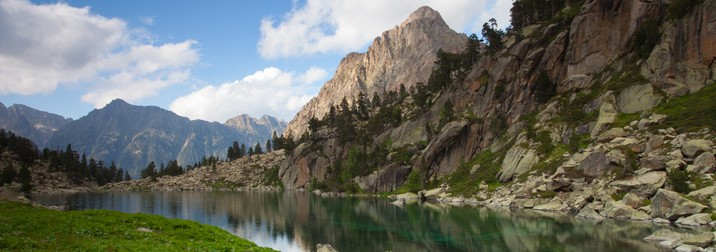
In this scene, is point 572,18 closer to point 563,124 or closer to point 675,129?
point 563,124

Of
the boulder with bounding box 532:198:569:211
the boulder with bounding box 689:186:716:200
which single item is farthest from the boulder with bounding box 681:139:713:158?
the boulder with bounding box 532:198:569:211

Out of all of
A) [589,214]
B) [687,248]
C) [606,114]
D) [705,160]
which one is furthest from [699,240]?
[606,114]

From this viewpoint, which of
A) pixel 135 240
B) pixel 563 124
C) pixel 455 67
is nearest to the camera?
pixel 135 240

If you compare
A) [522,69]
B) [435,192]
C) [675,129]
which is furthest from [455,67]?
[675,129]

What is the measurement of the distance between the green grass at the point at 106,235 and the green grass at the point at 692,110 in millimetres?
80450

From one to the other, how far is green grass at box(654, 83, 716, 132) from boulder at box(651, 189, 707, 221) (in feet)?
74.1

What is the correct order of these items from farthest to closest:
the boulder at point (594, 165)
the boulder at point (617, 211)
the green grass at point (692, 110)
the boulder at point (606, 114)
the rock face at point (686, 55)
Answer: the boulder at point (606, 114)
the rock face at point (686, 55)
the boulder at point (594, 165)
the green grass at point (692, 110)
the boulder at point (617, 211)

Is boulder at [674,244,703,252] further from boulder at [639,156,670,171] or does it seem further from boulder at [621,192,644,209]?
boulder at [639,156,670,171]

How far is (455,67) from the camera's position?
7466 inches

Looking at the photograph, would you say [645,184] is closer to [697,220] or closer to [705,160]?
[705,160]

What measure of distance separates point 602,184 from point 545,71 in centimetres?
6895

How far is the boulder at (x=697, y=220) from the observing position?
56.1 meters

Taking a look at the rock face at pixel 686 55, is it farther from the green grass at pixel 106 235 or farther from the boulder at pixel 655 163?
the green grass at pixel 106 235

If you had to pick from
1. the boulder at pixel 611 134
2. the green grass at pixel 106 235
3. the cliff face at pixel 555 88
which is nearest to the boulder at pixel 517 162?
the cliff face at pixel 555 88
